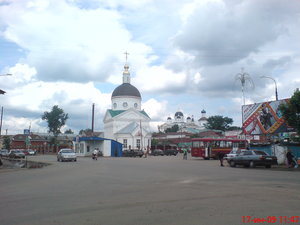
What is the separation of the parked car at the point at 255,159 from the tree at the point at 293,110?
4.06 metres

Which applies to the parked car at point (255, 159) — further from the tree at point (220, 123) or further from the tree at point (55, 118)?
the tree at point (220, 123)

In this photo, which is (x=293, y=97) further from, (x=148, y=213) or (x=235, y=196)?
(x=148, y=213)

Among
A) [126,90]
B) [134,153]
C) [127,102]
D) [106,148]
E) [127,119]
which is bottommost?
[134,153]

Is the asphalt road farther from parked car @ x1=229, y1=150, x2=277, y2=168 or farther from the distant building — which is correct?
the distant building

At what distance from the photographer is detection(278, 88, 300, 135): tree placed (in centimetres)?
2640

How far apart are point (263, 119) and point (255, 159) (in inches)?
420

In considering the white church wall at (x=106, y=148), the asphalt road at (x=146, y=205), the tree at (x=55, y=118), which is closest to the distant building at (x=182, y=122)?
the tree at (x=55, y=118)

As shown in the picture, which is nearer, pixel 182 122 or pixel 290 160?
pixel 290 160

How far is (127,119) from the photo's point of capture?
81.1 meters

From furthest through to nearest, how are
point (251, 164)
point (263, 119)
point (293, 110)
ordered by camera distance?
point (263, 119) → point (293, 110) → point (251, 164)

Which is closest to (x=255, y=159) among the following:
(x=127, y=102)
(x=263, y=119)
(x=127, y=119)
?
(x=263, y=119)

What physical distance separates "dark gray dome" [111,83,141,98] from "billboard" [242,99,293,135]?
4968 centimetres

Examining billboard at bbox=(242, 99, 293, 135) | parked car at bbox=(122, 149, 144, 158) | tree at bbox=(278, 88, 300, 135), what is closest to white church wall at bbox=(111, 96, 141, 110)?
parked car at bbox=(122, 149, 144, 158)
